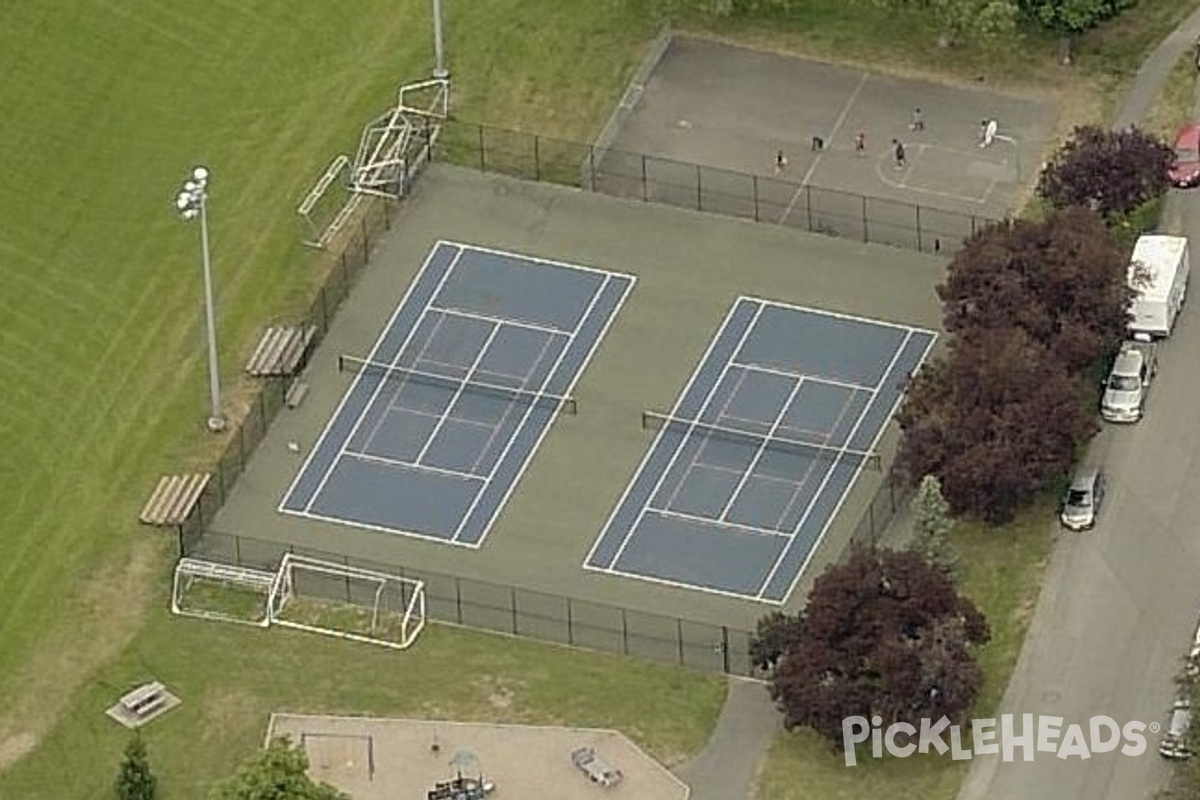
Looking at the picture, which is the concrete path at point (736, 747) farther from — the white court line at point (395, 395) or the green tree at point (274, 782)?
the white court line at point (395, 395)

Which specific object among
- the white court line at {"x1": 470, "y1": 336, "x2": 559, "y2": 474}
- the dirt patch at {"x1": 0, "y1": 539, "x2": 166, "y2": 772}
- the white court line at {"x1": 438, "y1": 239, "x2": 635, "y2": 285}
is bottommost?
the dirt patch at {"x1": 0, "y1": 539, "x2": 166, "y2": 772}

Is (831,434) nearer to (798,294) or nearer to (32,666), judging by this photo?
(798,294)

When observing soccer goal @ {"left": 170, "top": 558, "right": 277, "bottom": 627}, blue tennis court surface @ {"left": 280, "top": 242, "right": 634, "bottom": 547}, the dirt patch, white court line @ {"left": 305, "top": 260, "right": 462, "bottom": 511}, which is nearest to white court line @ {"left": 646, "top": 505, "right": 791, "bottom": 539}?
blue tennis court surface @ {"left": 280, "top": 242, "right": 634, "bottom": 547}

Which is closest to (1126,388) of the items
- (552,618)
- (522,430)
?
(522,430)

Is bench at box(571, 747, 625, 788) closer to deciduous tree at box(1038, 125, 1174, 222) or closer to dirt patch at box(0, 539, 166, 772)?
dirt patch at box(0, 539, 166, 772)

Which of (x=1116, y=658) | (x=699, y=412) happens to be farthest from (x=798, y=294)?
→ (x=1116, y=658)

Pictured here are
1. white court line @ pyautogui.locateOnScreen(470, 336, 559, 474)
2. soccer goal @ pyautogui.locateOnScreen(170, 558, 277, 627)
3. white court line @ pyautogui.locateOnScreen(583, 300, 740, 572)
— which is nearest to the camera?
soccer goal @ pyautogui.locateOnScreen(170, 558, 277, 627)

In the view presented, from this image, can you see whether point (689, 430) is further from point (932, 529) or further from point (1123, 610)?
point (1123, 610)

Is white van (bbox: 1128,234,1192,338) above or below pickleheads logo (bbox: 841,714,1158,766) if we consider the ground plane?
above
